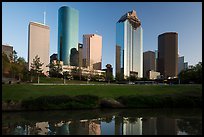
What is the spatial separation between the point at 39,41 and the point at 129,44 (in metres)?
46.4

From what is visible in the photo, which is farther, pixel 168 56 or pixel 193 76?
pixel 168 56

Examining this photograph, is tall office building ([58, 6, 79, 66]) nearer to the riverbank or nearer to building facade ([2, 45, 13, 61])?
building facade ([2, 45, 13, 61])

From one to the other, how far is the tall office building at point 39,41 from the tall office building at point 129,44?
36.9m

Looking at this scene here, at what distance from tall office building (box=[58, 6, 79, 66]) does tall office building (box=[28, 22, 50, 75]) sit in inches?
572

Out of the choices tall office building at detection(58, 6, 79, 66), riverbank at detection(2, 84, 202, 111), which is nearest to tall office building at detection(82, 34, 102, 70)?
tall office building at detection(58, 6, 79, 66)

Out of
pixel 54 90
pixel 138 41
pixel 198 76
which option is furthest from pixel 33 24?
pixel 54 90

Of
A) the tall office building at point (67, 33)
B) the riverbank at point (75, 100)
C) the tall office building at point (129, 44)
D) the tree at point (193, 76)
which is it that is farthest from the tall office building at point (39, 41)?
the riverbank at point (75, 100)

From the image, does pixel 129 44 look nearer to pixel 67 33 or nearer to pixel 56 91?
pixel 67 33

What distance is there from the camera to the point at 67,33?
170125mm

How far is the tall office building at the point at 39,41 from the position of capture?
13688 centimetres

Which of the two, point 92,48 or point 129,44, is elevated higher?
point 129,44

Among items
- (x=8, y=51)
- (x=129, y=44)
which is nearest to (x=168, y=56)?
(x=129, y=44)

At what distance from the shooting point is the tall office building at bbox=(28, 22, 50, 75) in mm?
136875

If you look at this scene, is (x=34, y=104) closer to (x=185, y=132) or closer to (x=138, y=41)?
(x=185, y=132)
